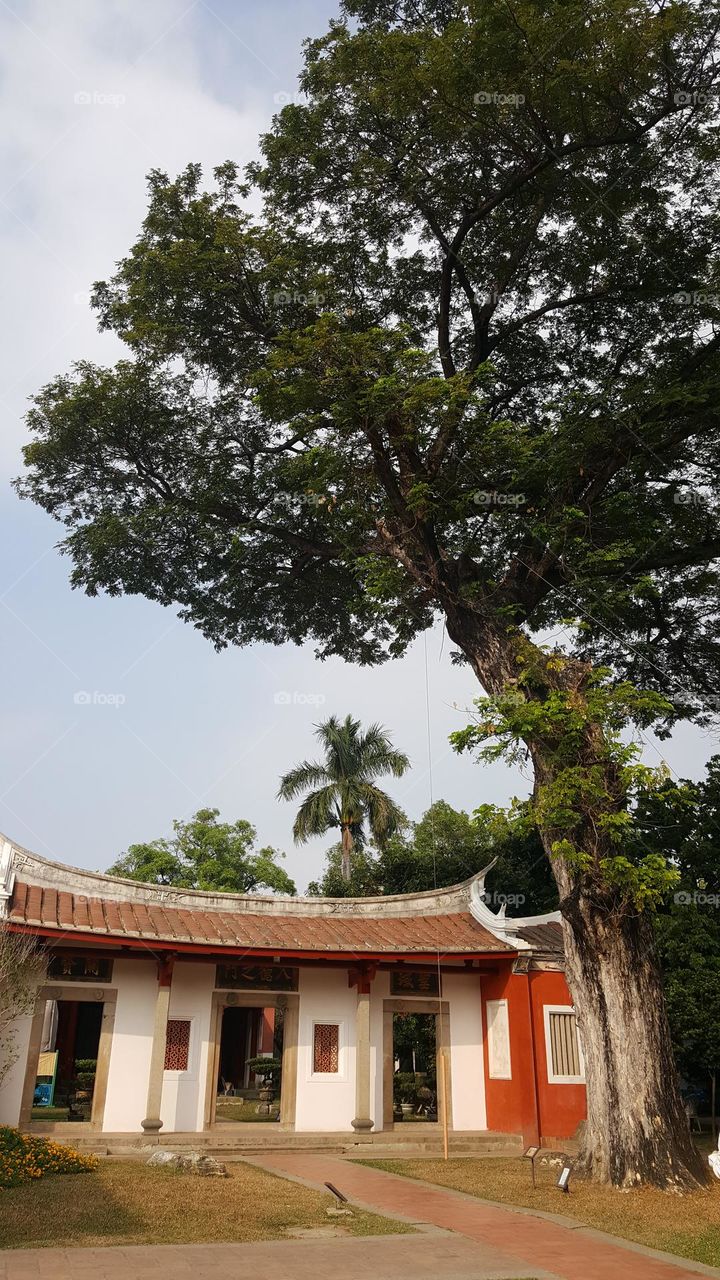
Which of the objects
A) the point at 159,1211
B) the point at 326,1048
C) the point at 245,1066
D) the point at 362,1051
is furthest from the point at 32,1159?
the point at 245,1066

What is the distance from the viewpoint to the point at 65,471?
18000 mm

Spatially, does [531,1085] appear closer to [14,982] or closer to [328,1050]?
[328,1050]

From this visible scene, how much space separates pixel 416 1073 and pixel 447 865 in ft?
29.0

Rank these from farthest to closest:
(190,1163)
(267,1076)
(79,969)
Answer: (267,1076) < (79,969) < (190,1163)

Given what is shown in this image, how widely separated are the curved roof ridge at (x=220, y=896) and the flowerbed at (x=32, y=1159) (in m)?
4.12

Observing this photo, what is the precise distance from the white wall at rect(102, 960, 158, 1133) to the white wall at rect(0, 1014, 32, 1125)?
4.55ft

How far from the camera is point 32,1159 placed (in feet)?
36.0

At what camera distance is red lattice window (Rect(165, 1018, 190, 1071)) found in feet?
50.3

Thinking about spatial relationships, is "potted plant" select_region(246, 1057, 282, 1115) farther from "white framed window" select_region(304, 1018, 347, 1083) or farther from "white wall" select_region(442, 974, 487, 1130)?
Answer: "white wall" select_region(442, 974, 487, 1130)

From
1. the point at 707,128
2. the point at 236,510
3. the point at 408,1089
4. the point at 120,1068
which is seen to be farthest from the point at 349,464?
the point at 408,1089

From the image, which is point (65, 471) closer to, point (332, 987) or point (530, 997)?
point (332, 987)

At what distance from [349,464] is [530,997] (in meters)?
9.49

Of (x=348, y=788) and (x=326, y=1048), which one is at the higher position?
(x=348, y=788)

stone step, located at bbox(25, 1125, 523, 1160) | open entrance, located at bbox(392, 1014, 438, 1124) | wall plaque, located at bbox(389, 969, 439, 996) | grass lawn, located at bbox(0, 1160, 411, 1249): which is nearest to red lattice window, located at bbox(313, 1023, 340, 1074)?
stone step, located at bbox(25, 1125, 523, 1160)
